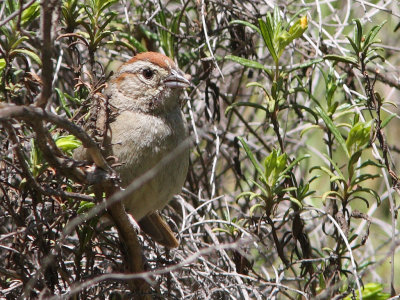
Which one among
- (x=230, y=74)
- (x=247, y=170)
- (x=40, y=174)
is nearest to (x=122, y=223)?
(x=40, y=174)

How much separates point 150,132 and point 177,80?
32 centimetres

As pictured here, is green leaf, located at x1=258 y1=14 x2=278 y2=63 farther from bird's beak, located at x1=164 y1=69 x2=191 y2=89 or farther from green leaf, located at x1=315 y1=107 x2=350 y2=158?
bird's beak, located at x1=164 y1=69 x2=191 y2=89

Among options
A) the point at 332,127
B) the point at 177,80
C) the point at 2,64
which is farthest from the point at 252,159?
the point at 2,64

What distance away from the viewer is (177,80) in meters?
3.31

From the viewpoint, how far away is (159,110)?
335 cm

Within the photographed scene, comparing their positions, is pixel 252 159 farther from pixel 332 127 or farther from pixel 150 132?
pixel 150 132

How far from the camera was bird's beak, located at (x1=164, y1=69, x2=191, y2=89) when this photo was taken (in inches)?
130

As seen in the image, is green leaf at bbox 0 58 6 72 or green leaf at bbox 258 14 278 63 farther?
green leaf at bbox 258 14 278 63

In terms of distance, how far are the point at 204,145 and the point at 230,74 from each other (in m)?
0.59

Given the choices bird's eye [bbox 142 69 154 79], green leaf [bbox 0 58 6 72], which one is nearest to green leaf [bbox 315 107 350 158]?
bird's eye [bbox 142 69 154 79]

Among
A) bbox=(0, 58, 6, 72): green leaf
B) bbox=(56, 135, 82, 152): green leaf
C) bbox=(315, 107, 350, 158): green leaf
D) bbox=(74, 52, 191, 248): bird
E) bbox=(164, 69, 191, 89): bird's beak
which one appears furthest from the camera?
bbox=(164, 69, 191, 89): bird's beak

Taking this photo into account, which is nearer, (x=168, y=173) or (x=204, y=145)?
(x=168, y=173)

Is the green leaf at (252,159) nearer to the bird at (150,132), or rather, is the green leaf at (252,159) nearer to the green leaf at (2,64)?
the bird at (150,132)

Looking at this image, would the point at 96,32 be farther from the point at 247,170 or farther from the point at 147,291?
the point at 247,170
